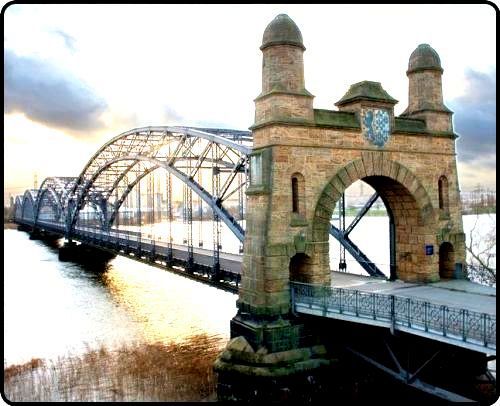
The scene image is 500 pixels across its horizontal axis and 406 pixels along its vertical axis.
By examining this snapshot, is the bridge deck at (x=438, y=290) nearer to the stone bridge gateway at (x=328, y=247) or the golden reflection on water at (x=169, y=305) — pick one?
the stone bridge gateway at (x=328, y=247)

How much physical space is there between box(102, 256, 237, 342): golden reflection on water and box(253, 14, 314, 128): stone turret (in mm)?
11188

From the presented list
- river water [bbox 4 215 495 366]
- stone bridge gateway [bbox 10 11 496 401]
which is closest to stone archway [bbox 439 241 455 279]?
stone bridge gateway [bbox 10 11 496 401]

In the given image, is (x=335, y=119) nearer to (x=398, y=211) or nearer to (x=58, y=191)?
(x=398, y=211)

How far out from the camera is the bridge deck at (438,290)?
14.5 m

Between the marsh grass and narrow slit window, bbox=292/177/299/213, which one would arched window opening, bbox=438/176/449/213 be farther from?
the marsh grass

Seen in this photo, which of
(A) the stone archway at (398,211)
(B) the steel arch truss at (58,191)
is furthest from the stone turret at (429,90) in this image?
(B) the steel arch truss at (58,191)

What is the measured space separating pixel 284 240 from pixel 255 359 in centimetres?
360

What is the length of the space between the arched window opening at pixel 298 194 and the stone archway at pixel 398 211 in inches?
21.7

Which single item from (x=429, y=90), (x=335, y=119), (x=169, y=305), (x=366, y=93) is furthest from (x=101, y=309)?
(x=429, y=90)

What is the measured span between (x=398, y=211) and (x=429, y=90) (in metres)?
4.66

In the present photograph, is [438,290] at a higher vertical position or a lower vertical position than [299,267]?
lower

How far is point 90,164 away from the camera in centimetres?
4866

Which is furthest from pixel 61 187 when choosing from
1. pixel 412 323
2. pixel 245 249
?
pixel 412 323

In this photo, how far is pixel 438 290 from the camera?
55.1ft
